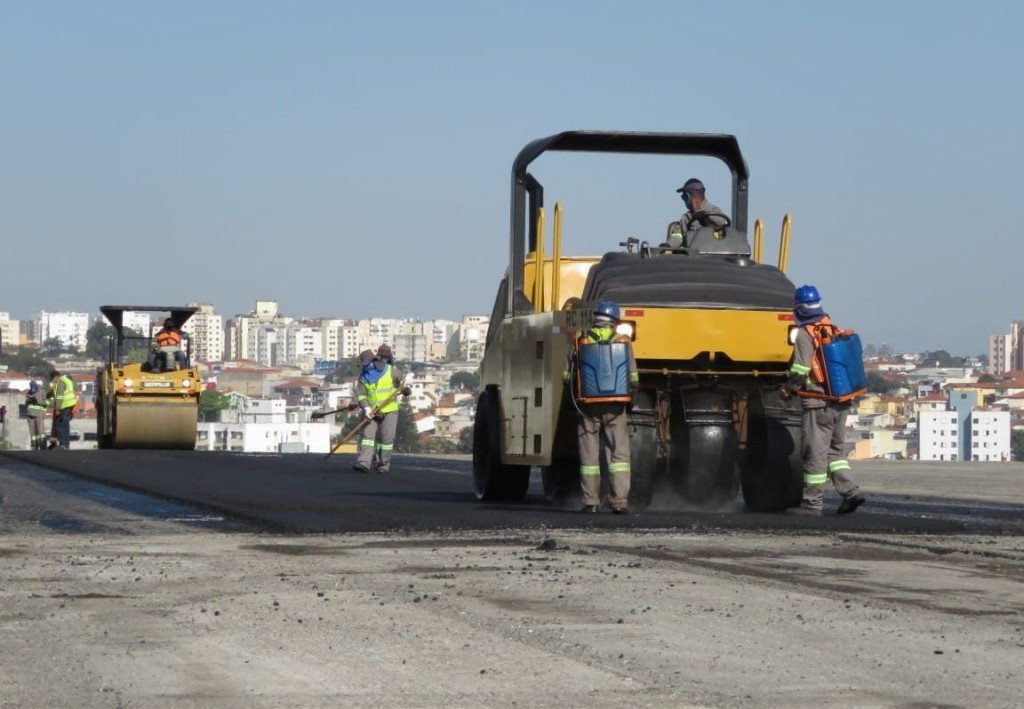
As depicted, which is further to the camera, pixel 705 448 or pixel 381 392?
pixel 381 392

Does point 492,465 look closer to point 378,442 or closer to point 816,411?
point 816,411

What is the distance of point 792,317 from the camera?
15.0 m

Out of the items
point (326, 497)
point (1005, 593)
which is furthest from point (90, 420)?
point (1005, 593)

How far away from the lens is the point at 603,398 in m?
14.4

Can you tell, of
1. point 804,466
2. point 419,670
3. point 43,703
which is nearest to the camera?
point 43,703

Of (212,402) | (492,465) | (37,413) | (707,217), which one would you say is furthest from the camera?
(212,402)

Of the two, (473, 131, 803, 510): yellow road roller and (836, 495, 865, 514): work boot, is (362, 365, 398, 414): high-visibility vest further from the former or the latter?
(836, 495, 865, 514): work boot

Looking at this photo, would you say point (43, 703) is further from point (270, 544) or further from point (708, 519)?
point (708, 519)

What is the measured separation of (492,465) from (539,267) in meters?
1.82

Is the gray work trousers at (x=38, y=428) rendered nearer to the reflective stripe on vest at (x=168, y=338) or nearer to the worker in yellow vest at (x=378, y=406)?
the reflective stripe on vest at (x=168, y=338)

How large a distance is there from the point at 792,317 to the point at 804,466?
3.77 ft

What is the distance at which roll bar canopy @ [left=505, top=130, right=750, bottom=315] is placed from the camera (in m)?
16.2

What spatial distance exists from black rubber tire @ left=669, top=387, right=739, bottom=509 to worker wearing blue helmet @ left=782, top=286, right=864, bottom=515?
22.0 inches

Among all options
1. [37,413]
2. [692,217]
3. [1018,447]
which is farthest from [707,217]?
[1018,447]
